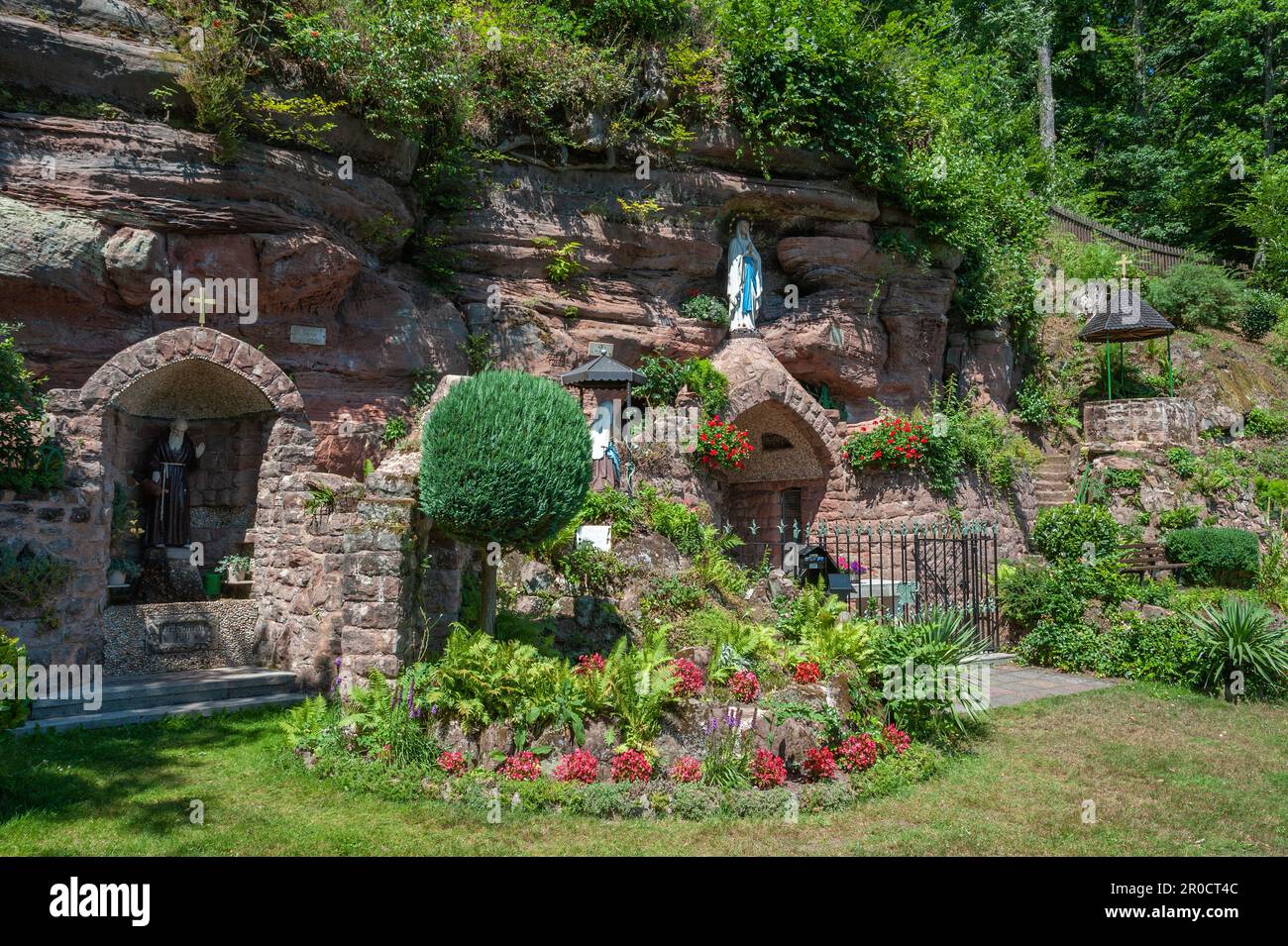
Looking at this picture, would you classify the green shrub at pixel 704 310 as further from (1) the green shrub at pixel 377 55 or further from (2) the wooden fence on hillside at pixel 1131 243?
(2) the wooden fence on hillside at pixel 1131 243

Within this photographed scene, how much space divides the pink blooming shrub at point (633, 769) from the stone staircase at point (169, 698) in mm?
4567

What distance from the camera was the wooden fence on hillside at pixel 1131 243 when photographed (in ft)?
78.4

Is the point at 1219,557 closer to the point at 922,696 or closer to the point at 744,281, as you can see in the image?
the point at 922,696

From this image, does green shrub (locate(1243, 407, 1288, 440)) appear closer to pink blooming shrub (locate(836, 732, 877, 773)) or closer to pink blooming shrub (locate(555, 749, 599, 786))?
pink blooming shrub (locate(836, 732, 877, 773))

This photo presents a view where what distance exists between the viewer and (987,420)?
663 inches

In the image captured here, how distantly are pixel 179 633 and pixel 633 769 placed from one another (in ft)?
22.7

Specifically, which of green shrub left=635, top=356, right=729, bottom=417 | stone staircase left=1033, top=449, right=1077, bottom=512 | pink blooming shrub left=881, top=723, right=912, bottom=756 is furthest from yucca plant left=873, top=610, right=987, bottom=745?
stone staircase left=1033, top=449, right=1077, bottom=512

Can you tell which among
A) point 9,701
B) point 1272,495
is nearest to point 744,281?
point 1272,495

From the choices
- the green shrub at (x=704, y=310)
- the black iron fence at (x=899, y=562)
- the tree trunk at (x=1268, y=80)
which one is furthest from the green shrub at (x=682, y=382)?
the tree trunk at (x=1268, y=80)

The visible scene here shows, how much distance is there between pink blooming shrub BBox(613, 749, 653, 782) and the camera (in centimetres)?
644

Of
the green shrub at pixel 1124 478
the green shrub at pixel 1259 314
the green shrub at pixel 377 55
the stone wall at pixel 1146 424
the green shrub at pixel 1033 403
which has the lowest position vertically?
the green shrub at pixel 1124 478

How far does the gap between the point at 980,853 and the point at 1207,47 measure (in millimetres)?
32568

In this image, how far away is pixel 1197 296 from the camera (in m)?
22.8

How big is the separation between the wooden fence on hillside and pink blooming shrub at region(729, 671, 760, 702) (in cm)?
2059
